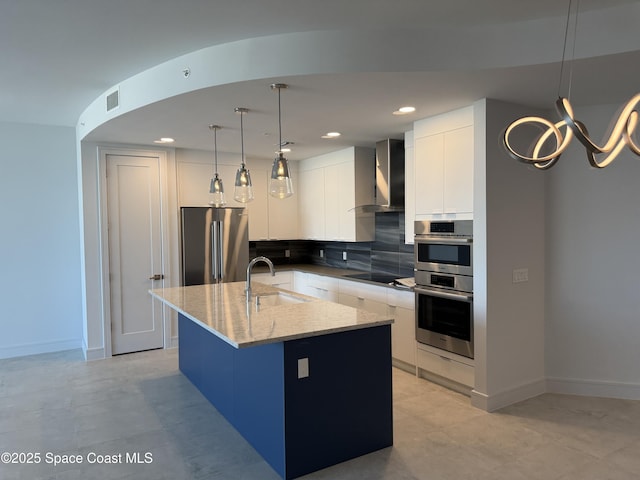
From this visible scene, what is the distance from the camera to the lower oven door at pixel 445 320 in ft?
11.6

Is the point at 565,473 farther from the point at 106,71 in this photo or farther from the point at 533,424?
the point at 106,71

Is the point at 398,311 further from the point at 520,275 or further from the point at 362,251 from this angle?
the point at 362,251

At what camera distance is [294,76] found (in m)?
2.79

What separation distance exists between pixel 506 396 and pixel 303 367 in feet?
6.36

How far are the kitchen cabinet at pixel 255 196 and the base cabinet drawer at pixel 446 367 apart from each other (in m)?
2.95

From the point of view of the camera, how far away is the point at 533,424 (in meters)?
3.17

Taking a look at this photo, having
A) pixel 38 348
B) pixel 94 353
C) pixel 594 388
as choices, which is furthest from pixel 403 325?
pixel 38 348

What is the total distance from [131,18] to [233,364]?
2.33 metres

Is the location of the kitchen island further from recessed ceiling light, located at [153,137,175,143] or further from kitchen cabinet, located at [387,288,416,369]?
recessed ceiling light, located at [153,137,175,143]

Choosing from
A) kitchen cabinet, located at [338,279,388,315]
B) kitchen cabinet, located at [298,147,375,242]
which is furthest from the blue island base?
kitchen cabinet, located at [298,147,375,242]

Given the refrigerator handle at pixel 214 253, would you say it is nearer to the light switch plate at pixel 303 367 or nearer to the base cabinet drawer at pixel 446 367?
the base cabinet drawer at pixel 446 367

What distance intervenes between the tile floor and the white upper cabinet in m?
1.62

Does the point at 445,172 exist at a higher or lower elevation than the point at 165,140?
lower

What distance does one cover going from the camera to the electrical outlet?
11.6 feet
